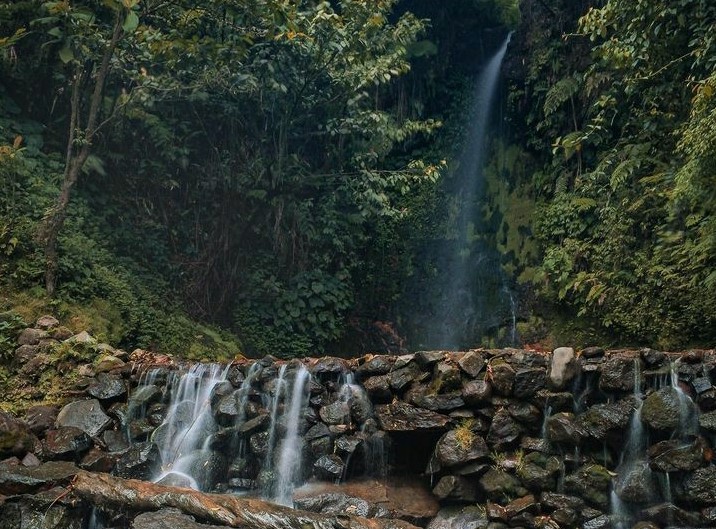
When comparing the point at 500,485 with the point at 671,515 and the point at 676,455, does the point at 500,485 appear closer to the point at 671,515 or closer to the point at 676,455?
the point at 671,515

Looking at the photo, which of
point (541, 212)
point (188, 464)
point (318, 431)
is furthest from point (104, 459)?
point (541, 212)

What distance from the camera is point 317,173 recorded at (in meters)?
13.5

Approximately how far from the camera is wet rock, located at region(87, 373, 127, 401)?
7859mm

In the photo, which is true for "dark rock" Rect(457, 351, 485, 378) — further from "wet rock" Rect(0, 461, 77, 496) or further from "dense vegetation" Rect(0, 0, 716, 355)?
"wet rock" Rect(0, 461, 77, 496)

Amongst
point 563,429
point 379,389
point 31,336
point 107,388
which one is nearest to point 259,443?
point 379,389

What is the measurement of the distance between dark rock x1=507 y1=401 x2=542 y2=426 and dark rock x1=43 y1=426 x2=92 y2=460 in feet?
15.5

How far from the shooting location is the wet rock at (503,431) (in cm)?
649

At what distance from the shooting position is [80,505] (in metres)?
5.96

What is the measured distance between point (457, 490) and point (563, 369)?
5.41ft

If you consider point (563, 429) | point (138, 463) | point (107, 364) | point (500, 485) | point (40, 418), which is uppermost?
point (107, 364)

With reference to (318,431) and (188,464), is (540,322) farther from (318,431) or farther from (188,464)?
(188,464)

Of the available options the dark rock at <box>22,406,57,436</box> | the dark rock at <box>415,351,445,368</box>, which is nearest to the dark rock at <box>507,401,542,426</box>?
the dark rock at <box>415,351,445,368</box>

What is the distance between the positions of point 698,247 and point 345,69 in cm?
707

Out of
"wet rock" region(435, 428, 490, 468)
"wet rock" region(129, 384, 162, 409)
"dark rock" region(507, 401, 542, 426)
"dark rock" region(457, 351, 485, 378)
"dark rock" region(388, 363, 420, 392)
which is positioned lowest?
"wet rock" region(435, 428, 490, 468)
